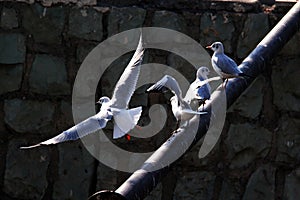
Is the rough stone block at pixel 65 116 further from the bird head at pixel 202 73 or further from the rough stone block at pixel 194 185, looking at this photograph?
the bird head at pixel 202 73

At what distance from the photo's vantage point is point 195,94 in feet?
10.2

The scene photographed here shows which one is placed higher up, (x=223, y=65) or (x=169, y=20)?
(x=169, y=20)

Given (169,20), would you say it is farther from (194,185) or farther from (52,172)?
(52,172)

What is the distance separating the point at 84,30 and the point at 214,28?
63cm

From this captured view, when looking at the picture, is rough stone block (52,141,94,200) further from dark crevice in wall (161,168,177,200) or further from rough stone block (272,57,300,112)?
rough stone block (272,57,300,112)

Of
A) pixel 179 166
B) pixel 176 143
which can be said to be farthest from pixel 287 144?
pixel 176 143

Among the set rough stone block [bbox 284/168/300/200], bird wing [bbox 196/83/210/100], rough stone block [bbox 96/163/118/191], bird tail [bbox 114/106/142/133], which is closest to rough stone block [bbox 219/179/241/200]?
rough stone block [bbox 284/168/300/200]

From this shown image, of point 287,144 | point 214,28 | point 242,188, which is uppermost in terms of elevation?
point 214,28

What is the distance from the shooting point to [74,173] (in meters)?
3.84

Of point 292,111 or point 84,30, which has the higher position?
point 84,30

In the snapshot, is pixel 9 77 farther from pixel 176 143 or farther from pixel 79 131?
pixel 176 143

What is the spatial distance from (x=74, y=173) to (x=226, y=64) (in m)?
1.03

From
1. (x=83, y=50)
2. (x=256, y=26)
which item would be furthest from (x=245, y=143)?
(x=83, y=50)

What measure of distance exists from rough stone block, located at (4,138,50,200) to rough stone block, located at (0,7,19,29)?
0.55 metres
